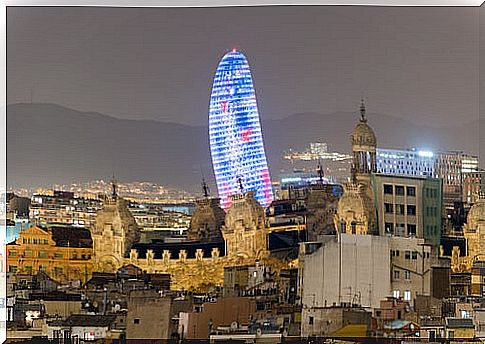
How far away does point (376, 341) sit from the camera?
630 cm

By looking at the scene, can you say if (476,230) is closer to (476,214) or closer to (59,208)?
(476,214)

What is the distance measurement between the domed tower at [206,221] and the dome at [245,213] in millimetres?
42

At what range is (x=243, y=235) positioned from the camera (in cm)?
638

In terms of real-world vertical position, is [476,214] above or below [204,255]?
above

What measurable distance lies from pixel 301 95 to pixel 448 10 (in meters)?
0.72

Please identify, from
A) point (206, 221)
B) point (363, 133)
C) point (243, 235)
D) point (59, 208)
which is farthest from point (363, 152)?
point (59, 208)

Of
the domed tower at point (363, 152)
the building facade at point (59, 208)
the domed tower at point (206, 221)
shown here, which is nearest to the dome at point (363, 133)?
the domed tower at point (363, 152)

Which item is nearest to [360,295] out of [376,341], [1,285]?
[376,341]

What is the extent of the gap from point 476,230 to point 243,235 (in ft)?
3.24

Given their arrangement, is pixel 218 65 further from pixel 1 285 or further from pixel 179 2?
pixel 1 285

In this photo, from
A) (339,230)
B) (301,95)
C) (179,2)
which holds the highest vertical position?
(179,2)

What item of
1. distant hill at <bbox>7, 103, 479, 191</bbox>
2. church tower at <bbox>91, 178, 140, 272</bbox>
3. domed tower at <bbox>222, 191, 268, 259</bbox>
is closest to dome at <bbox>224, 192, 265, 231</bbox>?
domed tower at <bbox>222, 191, 268, 259</bbox>

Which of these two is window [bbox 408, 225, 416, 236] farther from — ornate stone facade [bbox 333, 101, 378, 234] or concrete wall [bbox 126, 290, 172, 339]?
A: concrete wall [bbox 126, 290, 172, 339]

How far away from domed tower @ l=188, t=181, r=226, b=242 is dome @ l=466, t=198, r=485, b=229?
1.05m
